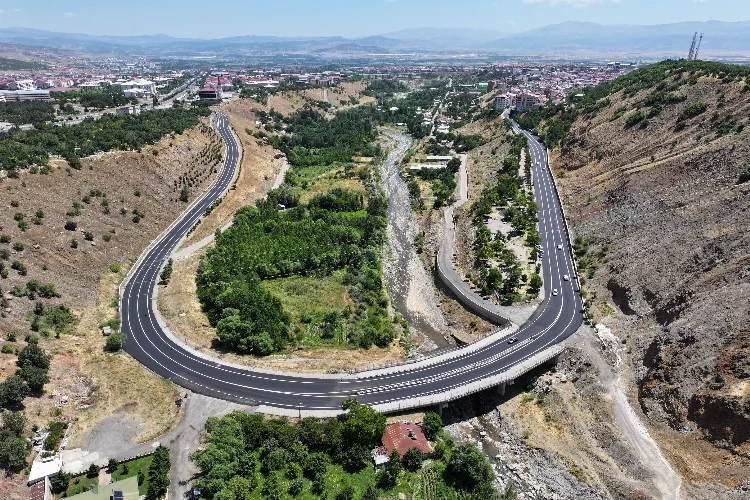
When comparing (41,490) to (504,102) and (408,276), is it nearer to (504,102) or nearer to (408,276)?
(408,276)

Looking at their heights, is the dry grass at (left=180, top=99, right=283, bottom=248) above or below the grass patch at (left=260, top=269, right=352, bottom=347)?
above

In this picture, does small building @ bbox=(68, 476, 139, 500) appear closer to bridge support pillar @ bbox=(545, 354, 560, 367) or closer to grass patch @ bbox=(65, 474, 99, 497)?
grass patch @ bbox=(65, 474, 99, 497)

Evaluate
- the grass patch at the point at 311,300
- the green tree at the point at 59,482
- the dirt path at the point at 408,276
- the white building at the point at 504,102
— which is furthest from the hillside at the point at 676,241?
the white building at the point at 504,102

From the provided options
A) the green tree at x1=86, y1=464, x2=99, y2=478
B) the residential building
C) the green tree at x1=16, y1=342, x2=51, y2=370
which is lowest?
the green tree at x1=86, y1=464, x2=99, y2=478

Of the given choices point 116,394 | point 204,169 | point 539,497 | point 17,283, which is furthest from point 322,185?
point 539,497

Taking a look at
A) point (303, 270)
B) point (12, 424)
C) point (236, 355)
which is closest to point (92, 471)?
point (12, 424)

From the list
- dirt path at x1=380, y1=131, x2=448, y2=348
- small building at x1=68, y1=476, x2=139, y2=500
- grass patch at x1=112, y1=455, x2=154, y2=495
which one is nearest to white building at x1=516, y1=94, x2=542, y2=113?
dirt path at x1=380, y1=131, x2=448, y2=348

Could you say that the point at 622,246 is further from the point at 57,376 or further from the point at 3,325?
the point at 3,325
